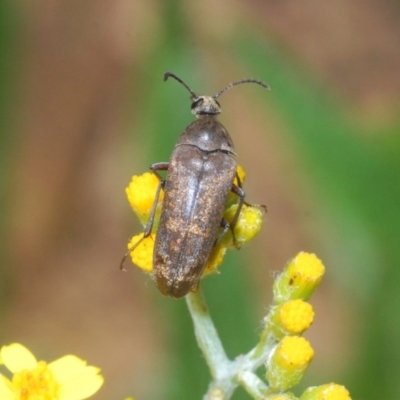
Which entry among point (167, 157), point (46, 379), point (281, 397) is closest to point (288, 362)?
point (281, 397)

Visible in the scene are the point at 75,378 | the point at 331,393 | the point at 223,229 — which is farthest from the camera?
the point at 223,229

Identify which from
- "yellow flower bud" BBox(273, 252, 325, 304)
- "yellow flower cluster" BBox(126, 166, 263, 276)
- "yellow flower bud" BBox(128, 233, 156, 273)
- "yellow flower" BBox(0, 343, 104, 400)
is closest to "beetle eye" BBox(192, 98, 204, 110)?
"yellow flower cluster" BBox(126, 166, 263, 276)

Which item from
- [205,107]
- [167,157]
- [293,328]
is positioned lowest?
[293,328]

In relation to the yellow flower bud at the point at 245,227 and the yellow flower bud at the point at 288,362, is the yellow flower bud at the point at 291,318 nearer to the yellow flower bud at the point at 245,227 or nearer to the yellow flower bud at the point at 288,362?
the yellow flower bud at the point at 288,362

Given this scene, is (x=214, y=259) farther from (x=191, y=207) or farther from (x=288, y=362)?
(x=288, y=362)

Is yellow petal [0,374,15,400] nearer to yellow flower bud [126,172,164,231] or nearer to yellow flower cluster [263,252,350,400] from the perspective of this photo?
yellow flower bud [126,172,164,231]
